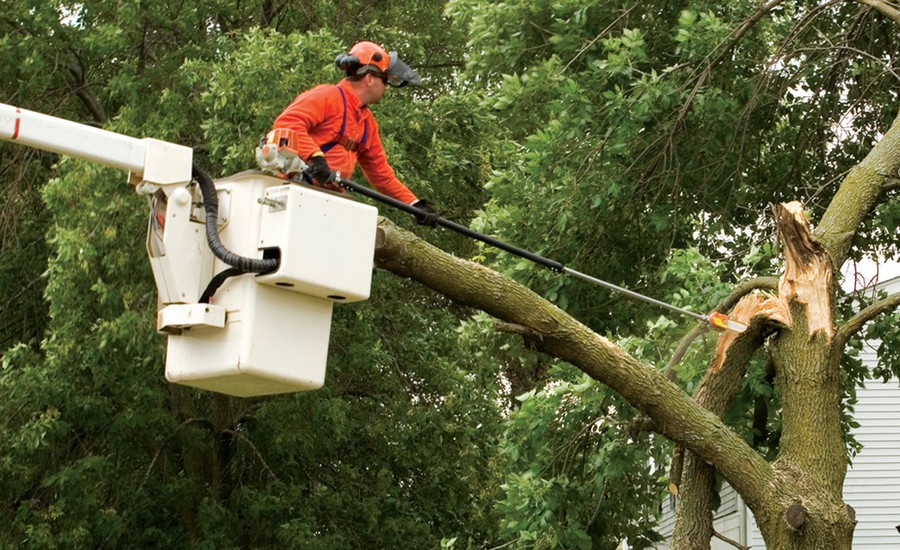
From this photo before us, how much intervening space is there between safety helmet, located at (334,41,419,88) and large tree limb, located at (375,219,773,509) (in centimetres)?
68

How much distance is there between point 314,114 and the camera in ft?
20.8

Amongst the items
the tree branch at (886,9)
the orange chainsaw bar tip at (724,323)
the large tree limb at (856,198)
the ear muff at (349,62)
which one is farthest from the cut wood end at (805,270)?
the ear muff at (349,62)

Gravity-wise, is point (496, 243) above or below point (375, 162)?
below

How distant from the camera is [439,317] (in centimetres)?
1795

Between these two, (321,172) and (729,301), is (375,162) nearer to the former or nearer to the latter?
(321,172)

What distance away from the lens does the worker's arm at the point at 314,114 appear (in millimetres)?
6238

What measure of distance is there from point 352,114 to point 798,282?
272cm

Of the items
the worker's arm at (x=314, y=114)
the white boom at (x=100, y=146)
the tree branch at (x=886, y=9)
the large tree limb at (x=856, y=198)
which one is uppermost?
the tree branch at (x=886, y=9)

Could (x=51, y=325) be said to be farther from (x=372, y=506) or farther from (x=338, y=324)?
(x=372, y=506)

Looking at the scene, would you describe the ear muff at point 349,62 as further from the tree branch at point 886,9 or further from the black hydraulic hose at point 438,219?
the tree branch at point 886,9

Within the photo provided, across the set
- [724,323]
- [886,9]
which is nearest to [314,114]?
[724,323]

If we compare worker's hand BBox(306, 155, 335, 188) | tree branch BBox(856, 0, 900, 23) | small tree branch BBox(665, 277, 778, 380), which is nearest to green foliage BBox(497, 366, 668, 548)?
small tree branch BBox(665, 277, 778, 380)

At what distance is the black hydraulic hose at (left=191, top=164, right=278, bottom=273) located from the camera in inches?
193

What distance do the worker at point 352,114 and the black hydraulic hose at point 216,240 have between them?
3.44 feet
